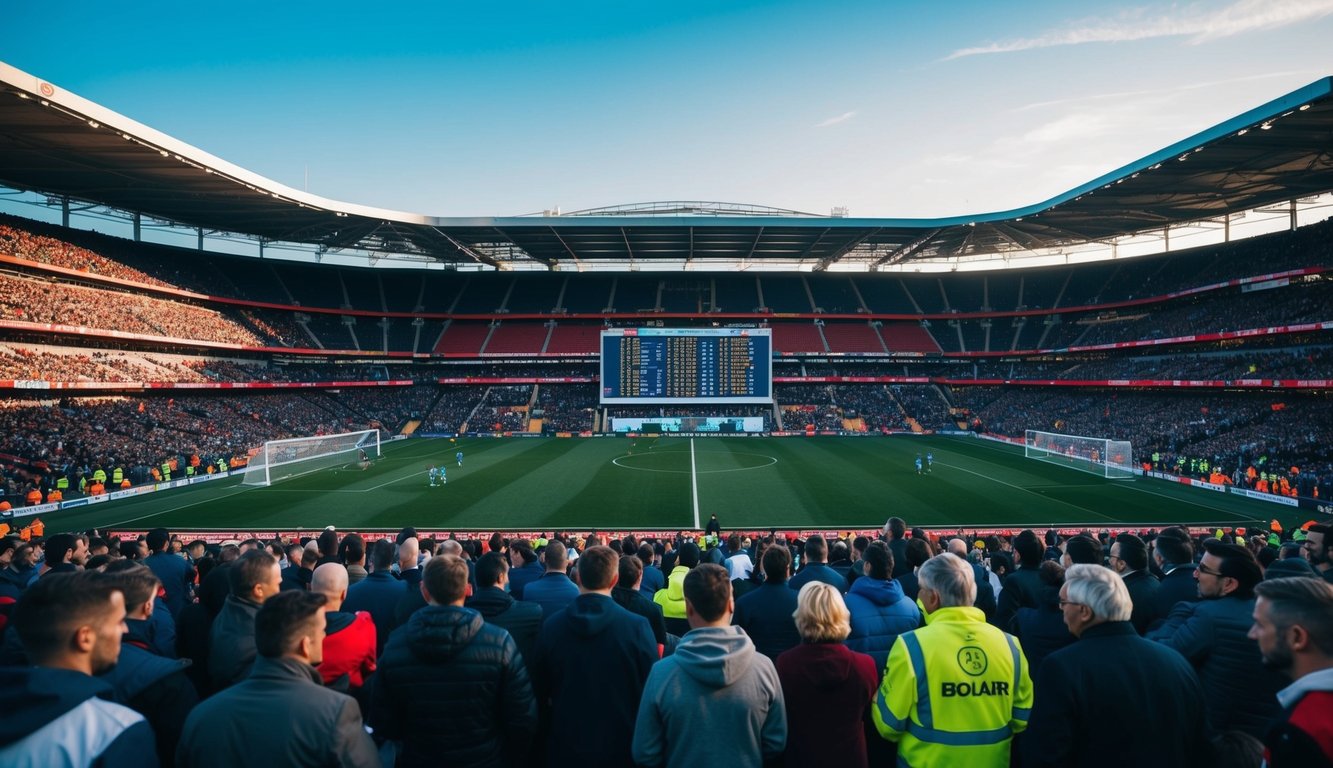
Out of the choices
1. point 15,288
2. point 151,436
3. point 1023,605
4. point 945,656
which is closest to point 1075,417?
point 1023,605

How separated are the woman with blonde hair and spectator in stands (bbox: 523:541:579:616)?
8.16 ft

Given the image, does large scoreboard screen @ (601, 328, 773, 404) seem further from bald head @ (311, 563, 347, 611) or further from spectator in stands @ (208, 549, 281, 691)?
spectator in stands @ (208, 549, 281, 691)

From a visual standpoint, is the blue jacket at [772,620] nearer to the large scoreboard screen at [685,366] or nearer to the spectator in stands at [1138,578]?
the spectator in stands at [1138,578]

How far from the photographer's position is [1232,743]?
3072 millimetres

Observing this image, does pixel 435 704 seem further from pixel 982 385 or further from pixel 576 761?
pixel 982 385

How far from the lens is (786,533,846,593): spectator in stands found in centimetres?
594

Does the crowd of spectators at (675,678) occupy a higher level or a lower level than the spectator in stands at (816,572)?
higher

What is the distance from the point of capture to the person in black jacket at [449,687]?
330 centimetres

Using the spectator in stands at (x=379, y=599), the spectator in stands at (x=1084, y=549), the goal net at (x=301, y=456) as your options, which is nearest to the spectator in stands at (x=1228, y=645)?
the spectator in stands at (x=1084, y=549)

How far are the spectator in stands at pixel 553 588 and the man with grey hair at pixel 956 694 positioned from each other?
2897 millimetres

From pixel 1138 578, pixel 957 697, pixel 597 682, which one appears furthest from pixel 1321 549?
pixel 597 682

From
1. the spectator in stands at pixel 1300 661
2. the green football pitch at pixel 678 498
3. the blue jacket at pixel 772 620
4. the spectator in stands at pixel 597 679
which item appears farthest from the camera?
the green football pitch at pixel 678 498

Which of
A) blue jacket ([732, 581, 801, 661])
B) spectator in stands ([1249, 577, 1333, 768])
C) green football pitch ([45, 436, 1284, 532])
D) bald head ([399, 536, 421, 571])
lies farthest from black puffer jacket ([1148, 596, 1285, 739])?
green football pitch ([45, 436, 1284, 532])

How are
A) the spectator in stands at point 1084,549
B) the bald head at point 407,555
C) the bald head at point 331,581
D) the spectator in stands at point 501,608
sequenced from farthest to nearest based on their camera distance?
the bald head at point 407,555 → the spectator in stands at point 1084,549 → the spectator in stands at point 501,608 → the bald head at point 331,581
